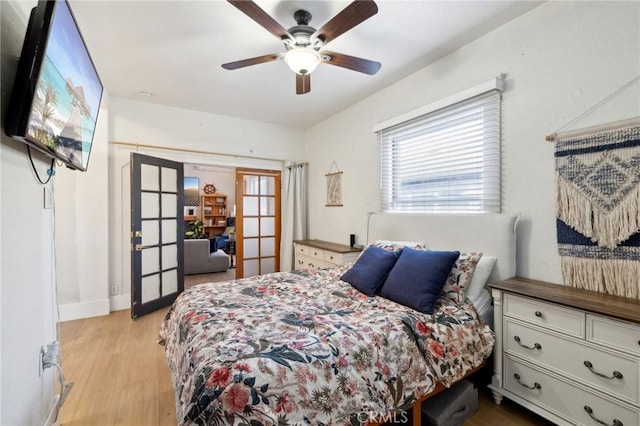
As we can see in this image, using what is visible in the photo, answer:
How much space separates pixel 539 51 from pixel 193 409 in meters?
2.93

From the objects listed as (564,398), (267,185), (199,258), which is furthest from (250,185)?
(564,398)

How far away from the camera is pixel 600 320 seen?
1389 millimetres

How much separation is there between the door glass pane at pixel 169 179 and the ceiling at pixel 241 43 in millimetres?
939

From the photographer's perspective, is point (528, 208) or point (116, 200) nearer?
point (528, 208)

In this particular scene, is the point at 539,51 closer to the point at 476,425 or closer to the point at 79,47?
the point at 476,425

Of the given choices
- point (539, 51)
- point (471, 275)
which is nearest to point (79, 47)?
point (471, 275)

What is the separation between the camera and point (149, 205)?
11.7 feet

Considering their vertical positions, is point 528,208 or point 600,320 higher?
point 528,208

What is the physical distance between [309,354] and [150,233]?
3.19 metres

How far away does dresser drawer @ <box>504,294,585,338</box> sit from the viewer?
4.83ft

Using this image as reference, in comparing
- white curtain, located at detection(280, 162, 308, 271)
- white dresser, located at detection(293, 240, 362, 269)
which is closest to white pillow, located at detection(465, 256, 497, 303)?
white dresser, located at detection(293, 240, 362, 269)

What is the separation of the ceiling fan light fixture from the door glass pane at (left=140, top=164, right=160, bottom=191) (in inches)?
101

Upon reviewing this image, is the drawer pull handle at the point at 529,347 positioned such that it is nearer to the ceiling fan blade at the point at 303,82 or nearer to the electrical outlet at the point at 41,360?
the ceiling fan blade at the point at 303,82

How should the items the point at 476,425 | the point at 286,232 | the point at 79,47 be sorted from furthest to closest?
the point at 286,232 → the point at 476,425 → the point at 79,47
